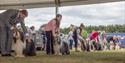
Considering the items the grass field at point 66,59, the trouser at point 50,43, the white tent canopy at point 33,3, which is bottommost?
the grass field at point 66,59

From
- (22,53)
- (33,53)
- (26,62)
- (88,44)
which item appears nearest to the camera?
(26,62)

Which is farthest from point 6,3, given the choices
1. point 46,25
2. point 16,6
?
point 46,25

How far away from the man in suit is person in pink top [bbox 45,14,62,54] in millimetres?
1544

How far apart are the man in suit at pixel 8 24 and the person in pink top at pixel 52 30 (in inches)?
60.8

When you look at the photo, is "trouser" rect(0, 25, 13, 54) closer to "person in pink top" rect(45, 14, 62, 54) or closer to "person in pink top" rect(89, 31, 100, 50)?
"person in pink top" rect(45, 14, 62, 54)

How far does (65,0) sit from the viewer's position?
16.7 meters

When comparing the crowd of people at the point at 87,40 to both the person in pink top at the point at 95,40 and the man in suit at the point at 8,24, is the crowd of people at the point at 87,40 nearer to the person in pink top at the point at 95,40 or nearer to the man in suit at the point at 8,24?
the person in pink top at the point at 95,40

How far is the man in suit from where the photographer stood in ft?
48.4

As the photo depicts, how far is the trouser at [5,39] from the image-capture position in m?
14.8

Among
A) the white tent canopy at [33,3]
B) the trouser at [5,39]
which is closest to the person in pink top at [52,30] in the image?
the white tent canopy at [33,3]

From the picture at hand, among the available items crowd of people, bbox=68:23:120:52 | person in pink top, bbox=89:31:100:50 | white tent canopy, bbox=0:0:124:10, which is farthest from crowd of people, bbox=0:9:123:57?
person in pink top, bbox=89:31:100:50

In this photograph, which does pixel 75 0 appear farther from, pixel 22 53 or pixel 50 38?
pixel 22 53

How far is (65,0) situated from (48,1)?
2.55 feet

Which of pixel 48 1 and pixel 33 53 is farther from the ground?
pixel 48 1
